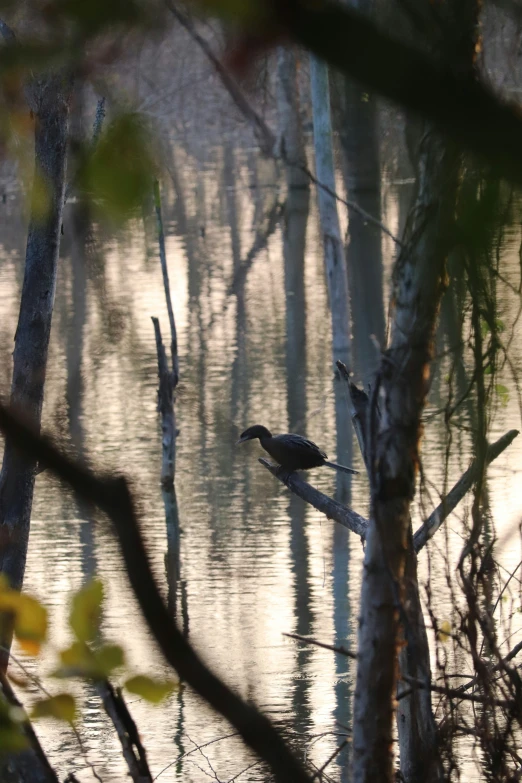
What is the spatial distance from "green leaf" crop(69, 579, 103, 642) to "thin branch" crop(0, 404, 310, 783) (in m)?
0.12

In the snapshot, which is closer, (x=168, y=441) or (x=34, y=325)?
(x=34, y=325)

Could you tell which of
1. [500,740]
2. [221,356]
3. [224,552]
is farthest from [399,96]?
[221,356]

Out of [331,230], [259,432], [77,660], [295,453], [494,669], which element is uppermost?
[331,230]

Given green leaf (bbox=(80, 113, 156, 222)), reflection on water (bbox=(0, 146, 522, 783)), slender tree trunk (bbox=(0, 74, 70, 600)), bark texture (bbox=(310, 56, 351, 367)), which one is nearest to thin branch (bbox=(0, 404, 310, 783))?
reflection on water (bbox=(0, 146, 522, 783))

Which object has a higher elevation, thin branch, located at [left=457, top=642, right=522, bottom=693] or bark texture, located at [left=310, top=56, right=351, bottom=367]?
bark texture, located at [left=310, top=56, right=351, bottom=367]

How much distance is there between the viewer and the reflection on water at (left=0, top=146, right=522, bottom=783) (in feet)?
20.0

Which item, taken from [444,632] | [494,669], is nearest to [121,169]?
[444,632]

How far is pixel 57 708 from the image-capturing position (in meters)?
1.43

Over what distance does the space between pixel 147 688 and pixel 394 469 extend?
0.90 metres

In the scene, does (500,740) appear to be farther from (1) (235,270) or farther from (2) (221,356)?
(1) (235,270)

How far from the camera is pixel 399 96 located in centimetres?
113

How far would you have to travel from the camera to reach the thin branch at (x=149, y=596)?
118 centimetres

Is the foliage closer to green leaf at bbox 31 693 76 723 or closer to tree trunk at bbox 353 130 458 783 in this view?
green leaf at bbox 31 693 76 723

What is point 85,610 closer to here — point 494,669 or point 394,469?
point 394,469
